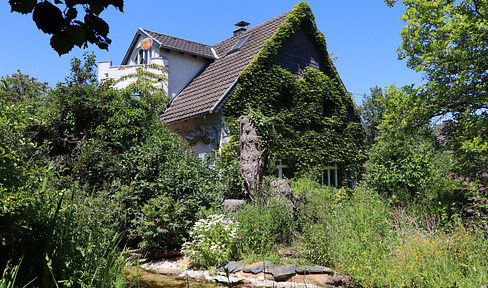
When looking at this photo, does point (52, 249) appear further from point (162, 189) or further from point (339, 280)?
point (162, 189)

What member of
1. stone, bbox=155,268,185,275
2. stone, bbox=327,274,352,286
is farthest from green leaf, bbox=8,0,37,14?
stone, bbox=155,268,185,275

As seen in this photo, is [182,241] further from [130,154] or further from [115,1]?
[115,1]

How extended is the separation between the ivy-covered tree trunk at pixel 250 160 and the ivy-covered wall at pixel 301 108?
4.49 feet

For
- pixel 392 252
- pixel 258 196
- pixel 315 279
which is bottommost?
pixel 315 279

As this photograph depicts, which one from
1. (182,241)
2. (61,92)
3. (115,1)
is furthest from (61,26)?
(61,92)

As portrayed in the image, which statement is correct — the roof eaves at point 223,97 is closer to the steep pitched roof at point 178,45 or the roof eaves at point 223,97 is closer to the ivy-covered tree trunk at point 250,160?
the ivy-covered tree trunk at point 250,160

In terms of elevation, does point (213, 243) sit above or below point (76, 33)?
below

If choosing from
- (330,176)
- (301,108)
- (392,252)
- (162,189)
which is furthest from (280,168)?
(392,252)

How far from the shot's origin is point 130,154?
10133 millimetres

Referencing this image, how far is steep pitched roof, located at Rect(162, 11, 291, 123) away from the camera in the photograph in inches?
521

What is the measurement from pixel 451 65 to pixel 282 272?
618cm

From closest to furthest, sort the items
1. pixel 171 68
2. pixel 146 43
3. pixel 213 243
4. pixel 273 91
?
pixel 213 243 < pixel 273 91 < pixel 171 68 < pixel 146 43

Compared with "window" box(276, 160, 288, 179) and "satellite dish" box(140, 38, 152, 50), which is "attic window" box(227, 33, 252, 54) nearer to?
"satellite dish" box(140, 38, 152, 50)

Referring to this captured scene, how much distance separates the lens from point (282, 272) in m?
6.25
